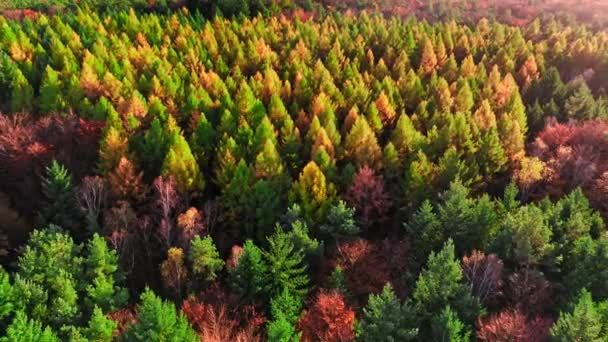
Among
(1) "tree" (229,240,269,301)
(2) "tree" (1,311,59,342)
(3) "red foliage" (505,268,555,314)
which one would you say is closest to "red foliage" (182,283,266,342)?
(1) "tree" (229,240,269,301)

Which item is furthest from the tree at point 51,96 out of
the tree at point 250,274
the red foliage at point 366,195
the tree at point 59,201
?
the red foliage at point 366,195

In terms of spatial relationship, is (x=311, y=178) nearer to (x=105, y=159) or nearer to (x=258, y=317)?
(x=258, y=317)

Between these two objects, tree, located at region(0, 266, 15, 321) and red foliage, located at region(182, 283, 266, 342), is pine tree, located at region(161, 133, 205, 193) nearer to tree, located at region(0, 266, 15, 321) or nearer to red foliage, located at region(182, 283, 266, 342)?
red foliage, located at region(182, 283, 266, 342)

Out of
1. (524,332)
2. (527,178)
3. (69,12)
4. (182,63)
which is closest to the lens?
(524,332)

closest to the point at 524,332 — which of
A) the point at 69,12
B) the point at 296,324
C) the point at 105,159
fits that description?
the point at 296,324

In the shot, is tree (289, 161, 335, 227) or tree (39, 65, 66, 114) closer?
tree (289, 161, 335, 227)

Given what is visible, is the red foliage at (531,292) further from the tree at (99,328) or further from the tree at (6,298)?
the tree at (6,298)

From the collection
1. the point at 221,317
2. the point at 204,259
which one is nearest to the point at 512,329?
the point at 221,317
